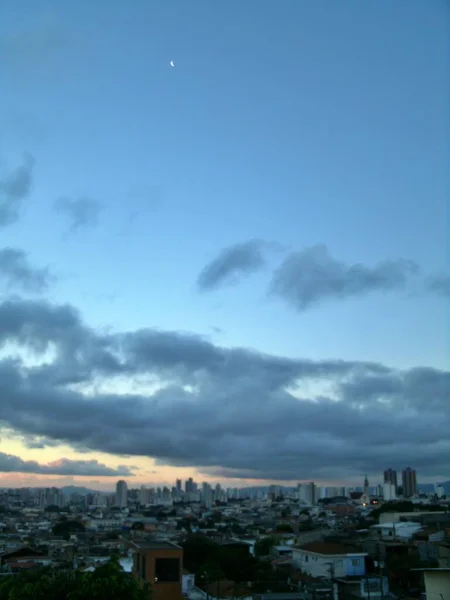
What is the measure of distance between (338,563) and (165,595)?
11896 mm

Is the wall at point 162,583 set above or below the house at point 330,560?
above

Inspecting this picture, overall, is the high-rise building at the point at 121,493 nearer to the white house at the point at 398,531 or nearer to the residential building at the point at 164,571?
the white house at the point at 398,531

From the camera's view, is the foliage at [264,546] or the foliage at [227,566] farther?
the foliage at [264,546]

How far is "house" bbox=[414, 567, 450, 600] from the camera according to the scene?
32.7 ft

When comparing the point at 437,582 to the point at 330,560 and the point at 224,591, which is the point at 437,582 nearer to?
the point at 224,591

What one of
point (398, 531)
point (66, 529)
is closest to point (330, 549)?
point (398, 531)

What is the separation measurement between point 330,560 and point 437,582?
75.1 ft

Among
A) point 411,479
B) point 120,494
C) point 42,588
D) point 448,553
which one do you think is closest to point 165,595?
point 42,588

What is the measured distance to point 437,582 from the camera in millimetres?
10086

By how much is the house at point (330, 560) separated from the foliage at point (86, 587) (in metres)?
16.6

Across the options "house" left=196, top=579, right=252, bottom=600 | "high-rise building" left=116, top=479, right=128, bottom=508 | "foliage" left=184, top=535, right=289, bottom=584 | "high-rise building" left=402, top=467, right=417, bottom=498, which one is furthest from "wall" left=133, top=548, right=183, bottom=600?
"high-rise building" left=116, top=479, right=128, bottom=508

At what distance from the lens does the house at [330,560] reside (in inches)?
1219

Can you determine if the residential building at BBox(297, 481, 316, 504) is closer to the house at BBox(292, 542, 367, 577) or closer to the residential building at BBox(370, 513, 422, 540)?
the residential building at BBox(370, 513, 422, 540)

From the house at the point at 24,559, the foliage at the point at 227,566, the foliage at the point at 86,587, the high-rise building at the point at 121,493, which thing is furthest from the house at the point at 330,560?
the high-rise building at the point at 121,493
